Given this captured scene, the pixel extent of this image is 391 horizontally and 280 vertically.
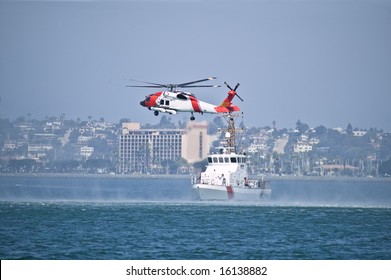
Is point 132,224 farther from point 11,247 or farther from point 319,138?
point 319,138

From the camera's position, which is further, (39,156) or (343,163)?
(343,163)

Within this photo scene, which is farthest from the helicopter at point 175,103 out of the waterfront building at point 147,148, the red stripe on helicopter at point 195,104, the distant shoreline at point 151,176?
the distant shoreline at point 151,176

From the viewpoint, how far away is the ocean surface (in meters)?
48.4

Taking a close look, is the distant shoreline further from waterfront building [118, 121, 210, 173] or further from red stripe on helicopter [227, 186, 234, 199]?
red stripe on helicopter [227, 186, 234, 199]

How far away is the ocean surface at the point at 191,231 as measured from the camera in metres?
48.4

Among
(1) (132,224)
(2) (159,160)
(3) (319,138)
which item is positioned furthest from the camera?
(3) (319,138)

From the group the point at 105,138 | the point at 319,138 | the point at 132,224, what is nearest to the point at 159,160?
the point at 105,138

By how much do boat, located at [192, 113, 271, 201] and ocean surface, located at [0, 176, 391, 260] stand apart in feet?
9.71

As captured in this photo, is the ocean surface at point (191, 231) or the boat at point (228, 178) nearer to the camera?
the ocean surface at point (191, 231)

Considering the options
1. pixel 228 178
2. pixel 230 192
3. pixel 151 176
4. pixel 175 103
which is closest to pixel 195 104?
pixel 175 103

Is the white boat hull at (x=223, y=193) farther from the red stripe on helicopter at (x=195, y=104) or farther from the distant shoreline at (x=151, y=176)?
the distant shoreline at (x=151, y=176)

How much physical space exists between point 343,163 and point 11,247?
104 metres

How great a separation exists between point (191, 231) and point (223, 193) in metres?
27.8

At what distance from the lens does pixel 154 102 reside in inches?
2709
